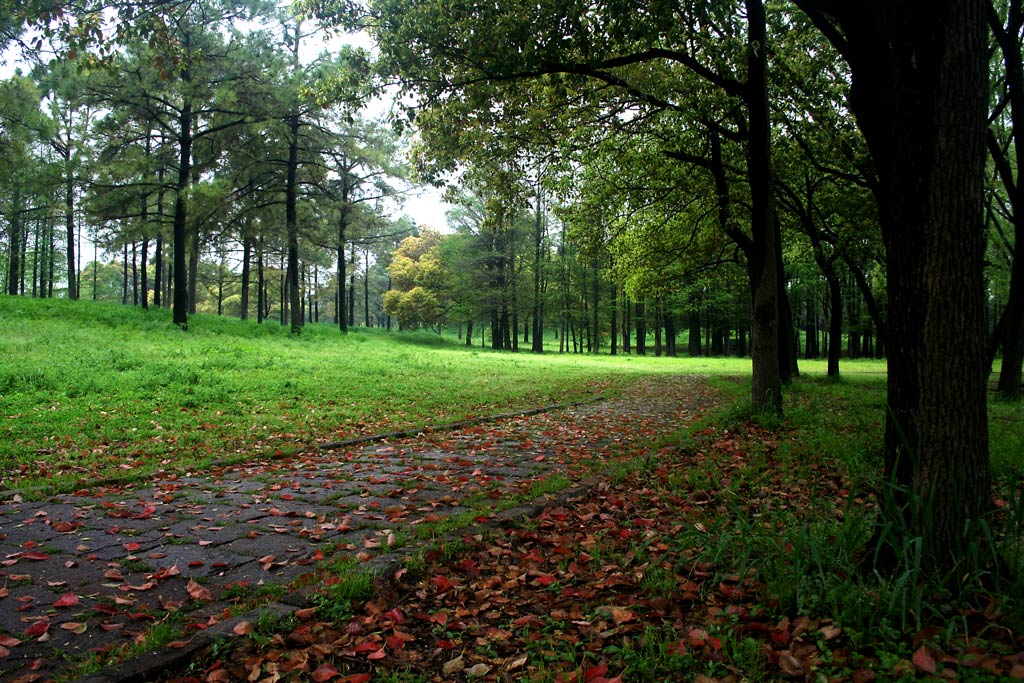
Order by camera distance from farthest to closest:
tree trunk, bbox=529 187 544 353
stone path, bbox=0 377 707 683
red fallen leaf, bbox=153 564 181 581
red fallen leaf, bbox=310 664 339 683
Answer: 1. tree trunk, bbox=529 187 544 353
2. red fallen leaf, bbox=153 564 181 581
3. stone path, bbox=0 377 707 683
4. red fallen leaf, bbox=310 664 339 683

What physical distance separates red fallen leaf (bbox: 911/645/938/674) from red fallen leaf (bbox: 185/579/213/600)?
3.54 m

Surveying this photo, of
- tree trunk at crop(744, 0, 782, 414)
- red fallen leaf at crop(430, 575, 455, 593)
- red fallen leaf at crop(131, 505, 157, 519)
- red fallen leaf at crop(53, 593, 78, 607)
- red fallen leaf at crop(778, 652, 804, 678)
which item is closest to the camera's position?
red fallen leaf at crop(778, 652, 804, 678)

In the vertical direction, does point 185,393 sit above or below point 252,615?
above

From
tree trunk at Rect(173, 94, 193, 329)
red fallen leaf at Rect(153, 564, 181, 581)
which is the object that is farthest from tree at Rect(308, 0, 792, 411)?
tree trunk at Rect(173, 94, 193, 329)

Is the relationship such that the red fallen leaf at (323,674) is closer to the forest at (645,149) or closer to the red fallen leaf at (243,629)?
the red fallen leaf at (243,629)

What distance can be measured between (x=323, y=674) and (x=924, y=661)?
2.52m

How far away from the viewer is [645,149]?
36.1ft

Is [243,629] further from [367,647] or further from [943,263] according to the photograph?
[943,263]

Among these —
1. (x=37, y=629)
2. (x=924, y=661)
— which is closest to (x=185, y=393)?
(x=37, y=629)

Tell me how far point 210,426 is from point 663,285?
13.4 m

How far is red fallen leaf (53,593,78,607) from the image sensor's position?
3.07 meters

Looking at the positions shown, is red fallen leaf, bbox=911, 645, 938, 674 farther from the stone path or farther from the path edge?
the stone path

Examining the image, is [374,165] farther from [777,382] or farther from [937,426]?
[937,426]

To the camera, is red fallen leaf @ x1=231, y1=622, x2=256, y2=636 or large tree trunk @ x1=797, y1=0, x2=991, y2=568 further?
large tree trunk @ x1=797, y1=0, x2=991, y2=568
